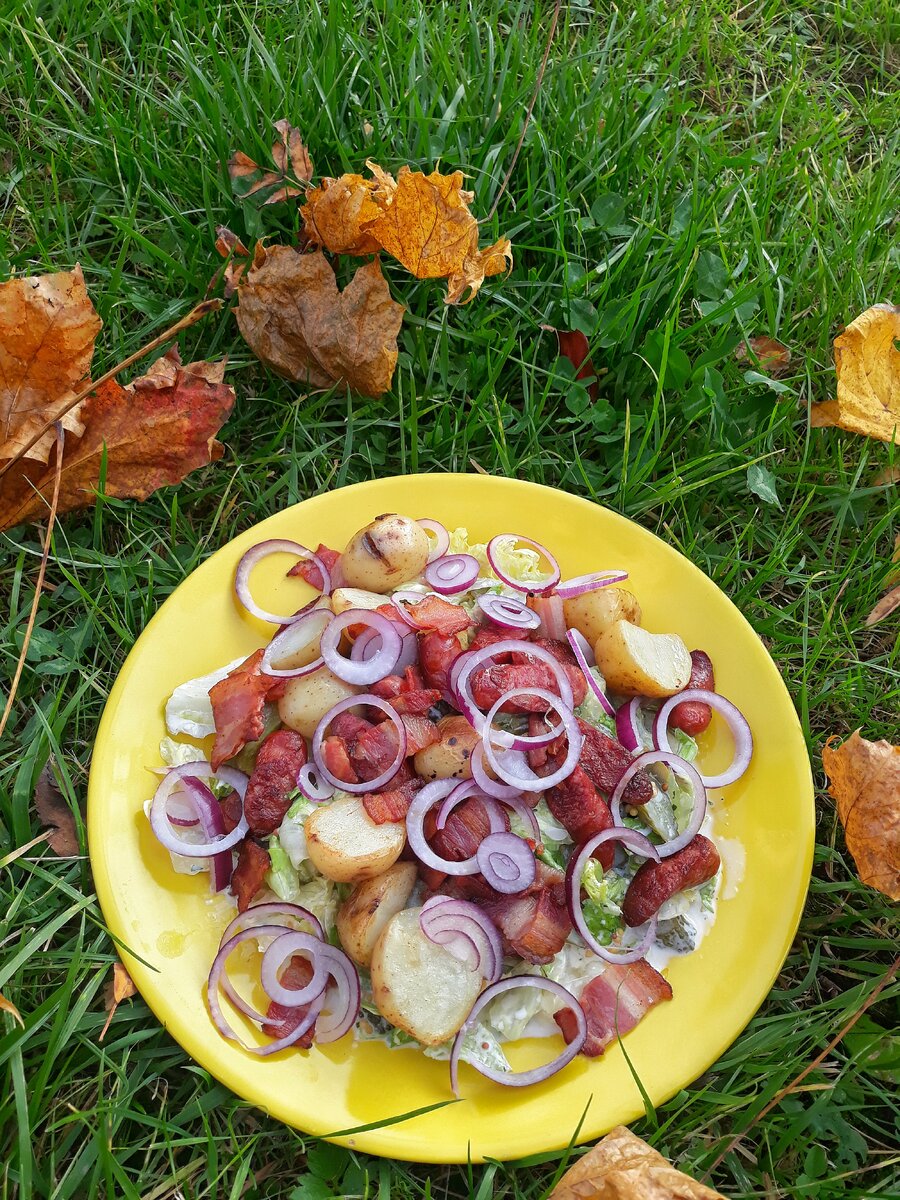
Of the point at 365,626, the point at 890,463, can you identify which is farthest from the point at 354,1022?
the point at 890,463

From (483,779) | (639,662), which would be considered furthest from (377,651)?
(639,662)

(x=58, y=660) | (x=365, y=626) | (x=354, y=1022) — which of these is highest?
(x=365, y=626)

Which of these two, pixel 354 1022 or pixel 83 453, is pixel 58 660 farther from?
pixel 354 1022

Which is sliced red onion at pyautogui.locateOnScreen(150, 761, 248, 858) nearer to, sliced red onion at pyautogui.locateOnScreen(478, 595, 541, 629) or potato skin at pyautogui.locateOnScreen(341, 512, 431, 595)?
potato skin at pyautogui.locateOnScreen(341, 512, 431, 595)

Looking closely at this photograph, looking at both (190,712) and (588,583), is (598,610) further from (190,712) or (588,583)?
(190,712)

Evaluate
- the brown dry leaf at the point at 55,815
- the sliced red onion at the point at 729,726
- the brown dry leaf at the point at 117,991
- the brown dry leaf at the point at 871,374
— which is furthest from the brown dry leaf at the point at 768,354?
the brown dry leaf at the point at 117,991
